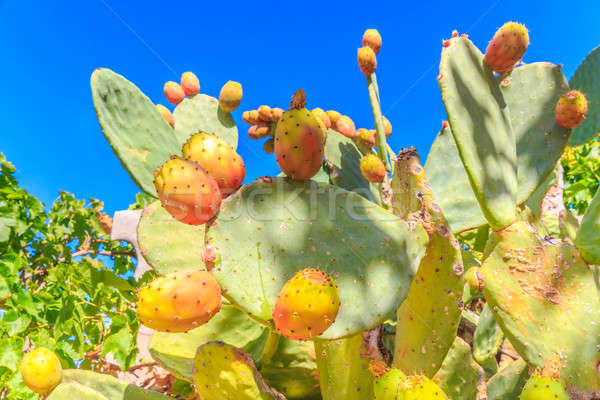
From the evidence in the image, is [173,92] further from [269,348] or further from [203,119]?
[269,348]

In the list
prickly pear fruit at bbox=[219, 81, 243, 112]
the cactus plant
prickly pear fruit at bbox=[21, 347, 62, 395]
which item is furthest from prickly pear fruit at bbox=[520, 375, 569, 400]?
prickly pear fruit at bbox=[219, 81, 243, 112]

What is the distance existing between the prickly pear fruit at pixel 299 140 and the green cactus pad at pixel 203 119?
35.4 inches

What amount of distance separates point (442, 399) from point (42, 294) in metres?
2.17

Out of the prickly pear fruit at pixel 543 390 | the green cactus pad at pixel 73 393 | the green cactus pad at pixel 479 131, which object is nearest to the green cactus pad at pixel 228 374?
the green cactus pad at pixel 73 393

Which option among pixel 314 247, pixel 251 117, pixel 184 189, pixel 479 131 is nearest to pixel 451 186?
pixel 479 131

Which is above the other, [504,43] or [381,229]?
[504,43]

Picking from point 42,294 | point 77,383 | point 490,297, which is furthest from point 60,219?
point 490,297

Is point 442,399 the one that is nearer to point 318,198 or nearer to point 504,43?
point 318,198

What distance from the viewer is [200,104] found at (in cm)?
177

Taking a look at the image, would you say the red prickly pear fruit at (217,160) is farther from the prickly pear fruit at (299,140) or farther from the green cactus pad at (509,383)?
the green cactus pad at (509,383)

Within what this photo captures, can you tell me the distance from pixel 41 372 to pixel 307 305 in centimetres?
72

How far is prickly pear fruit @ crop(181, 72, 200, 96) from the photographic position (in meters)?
1.80

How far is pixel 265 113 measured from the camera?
1.65 meters

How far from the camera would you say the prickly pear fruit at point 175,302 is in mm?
644
